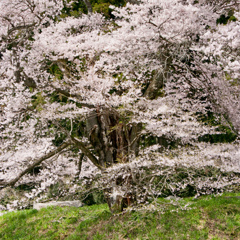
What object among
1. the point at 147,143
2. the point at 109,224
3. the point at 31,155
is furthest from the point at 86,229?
the point at 147,143

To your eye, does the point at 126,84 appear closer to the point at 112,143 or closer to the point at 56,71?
the point at 112,143

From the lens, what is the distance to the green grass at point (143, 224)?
15.1 feet

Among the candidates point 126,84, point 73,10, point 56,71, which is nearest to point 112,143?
point 126,84

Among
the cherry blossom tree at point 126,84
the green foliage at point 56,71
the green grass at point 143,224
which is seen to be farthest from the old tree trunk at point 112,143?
the green foliage at point 56,71

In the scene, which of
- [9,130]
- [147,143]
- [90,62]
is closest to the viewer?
[90,62]

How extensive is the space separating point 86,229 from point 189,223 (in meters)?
2.23

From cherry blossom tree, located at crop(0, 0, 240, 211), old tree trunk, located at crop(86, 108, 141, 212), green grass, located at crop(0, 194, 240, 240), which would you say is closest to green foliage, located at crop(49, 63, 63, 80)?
cherry blossom tree, located at crop(0, 0, 240, 211)

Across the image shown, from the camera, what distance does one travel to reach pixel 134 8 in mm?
5020

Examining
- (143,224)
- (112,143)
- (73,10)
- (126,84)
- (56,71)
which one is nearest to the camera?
(143,224)

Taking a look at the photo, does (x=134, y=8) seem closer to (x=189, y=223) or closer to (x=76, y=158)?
(x=189, y=223)

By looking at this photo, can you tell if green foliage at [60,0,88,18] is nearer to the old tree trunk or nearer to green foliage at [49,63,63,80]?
green foliage at [49,63,63,80]

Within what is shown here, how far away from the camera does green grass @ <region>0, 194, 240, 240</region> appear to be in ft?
15.1

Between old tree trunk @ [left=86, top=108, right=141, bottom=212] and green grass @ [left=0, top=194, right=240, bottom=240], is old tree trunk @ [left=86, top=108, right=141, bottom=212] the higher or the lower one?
the higher one

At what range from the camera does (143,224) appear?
16.5ft
